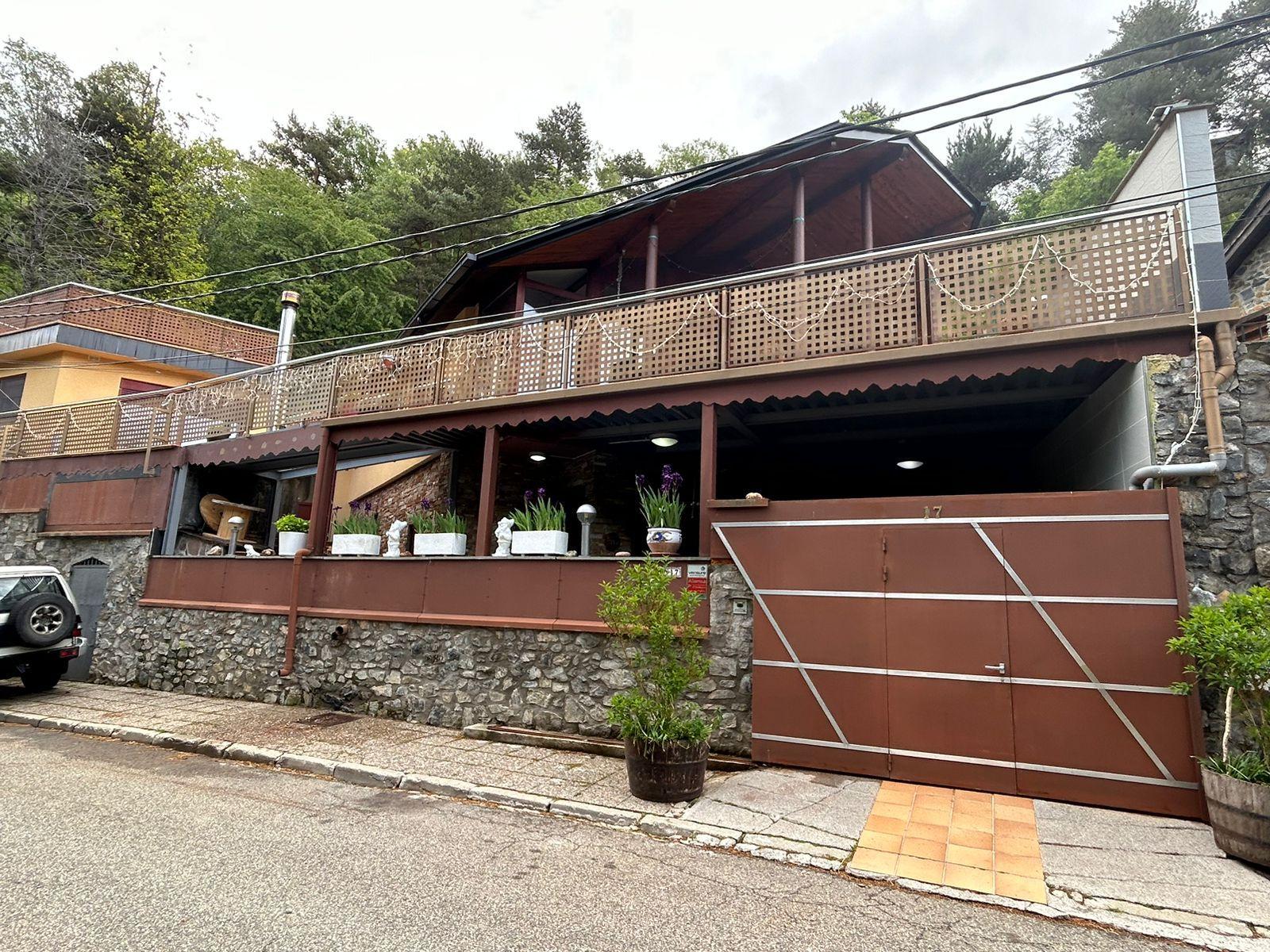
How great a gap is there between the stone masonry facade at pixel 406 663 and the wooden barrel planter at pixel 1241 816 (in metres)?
3.65

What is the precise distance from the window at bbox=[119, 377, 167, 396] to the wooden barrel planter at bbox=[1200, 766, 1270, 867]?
24197mm

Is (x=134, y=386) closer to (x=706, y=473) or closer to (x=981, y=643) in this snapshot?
(x=706, y=473)

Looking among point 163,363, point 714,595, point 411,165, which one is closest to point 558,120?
point 411,165

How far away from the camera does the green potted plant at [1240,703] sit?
14.2ft

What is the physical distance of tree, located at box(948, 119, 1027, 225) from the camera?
28.0 m

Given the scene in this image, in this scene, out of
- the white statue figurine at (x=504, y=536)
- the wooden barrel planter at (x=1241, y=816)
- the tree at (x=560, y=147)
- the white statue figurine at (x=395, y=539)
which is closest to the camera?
A: the wooden barrel planter at (x=1241, y=816)

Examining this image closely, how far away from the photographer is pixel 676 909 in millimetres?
3750

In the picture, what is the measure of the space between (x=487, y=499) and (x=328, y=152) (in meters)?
31.8

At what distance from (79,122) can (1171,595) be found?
35510 millimetres

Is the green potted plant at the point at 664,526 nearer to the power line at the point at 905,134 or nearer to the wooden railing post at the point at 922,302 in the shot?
the wooden railing post at the point at 922,302

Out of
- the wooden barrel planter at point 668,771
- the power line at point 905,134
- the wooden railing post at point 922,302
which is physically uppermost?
the power line at point 905,134

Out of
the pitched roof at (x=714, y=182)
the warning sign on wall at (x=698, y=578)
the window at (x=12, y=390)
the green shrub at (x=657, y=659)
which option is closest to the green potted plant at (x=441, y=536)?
the warning sign on wall at (x=698, y=578)

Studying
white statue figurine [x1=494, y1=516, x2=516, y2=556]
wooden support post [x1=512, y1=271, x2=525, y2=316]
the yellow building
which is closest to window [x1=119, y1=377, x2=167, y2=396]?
the yellow building

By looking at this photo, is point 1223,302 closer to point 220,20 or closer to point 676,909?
point 676,909
